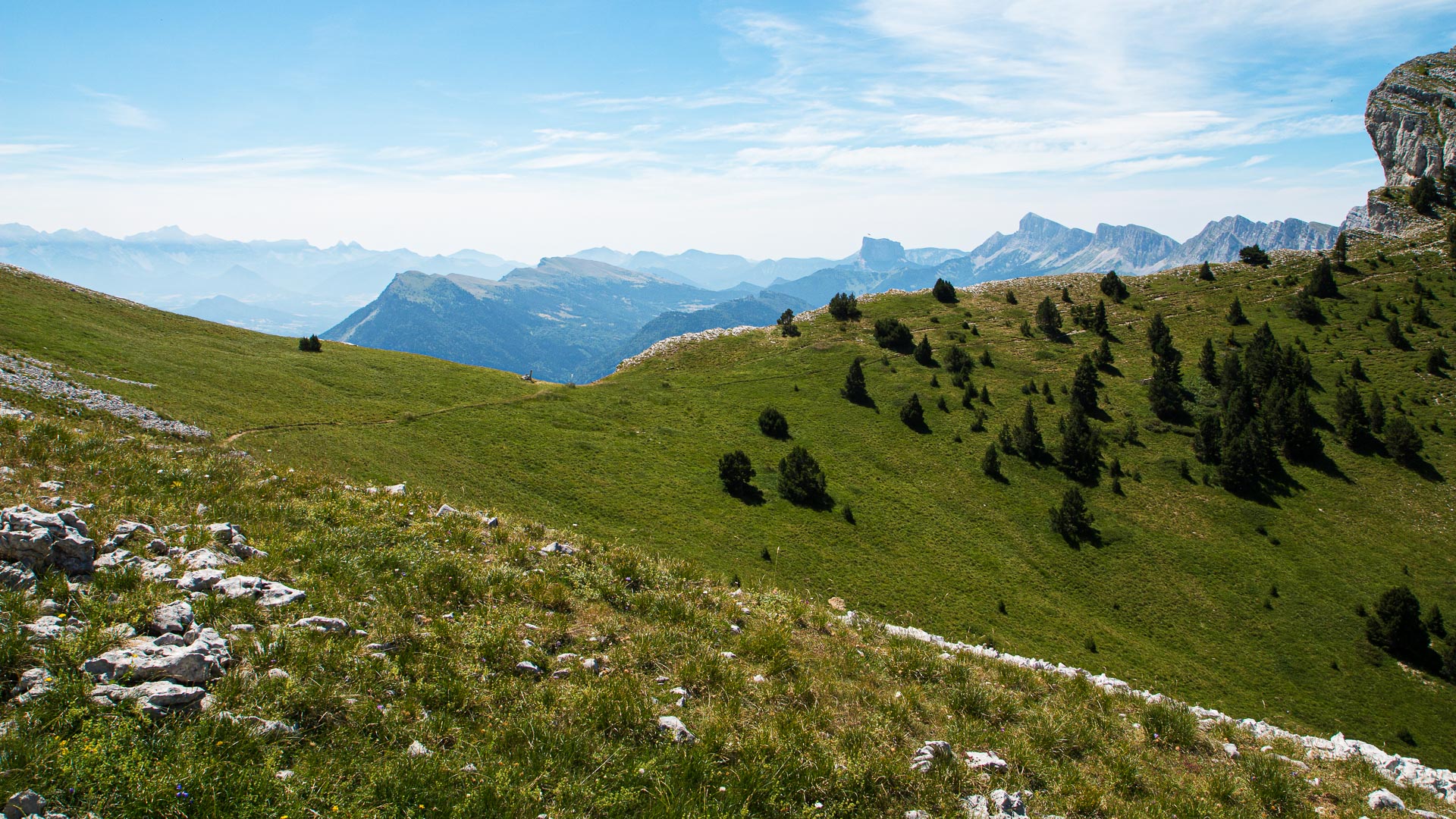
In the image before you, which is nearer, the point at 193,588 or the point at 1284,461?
the point at 193,588

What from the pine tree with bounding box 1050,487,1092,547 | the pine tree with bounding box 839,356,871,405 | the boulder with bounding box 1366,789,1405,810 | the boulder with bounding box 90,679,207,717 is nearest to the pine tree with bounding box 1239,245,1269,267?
the pine tree with bounding box 839,356,871,405

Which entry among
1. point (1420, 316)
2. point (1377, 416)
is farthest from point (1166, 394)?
point (1420, 316)

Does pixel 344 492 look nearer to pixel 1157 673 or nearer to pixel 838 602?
pixel 838 602

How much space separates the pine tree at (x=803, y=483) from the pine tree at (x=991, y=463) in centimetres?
1799

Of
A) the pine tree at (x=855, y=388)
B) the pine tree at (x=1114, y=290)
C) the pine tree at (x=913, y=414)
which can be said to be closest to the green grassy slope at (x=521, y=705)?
the pine tree at (x=913, y=414)

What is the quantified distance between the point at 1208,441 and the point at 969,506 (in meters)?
29.6

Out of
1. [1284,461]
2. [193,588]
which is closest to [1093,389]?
[1284,461]

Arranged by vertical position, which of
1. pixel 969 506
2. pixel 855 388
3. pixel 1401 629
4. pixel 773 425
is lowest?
pixel 1401 629

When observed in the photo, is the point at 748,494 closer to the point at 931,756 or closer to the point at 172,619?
the point at 931,756

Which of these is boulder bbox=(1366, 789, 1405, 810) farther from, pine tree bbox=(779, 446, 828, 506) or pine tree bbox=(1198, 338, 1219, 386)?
pine tree bbox=(1198, 338, 1219, 386)

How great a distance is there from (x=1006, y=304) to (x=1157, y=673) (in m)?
79.1

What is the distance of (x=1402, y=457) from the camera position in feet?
201

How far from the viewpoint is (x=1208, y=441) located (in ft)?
207

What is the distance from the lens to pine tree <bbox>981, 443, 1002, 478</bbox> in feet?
197
